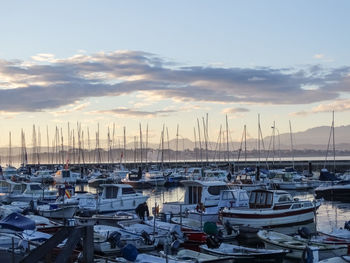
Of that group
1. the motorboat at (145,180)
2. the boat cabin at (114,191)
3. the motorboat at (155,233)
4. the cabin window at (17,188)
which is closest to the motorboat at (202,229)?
the motorboat at (155,233)

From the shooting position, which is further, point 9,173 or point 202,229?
point 9,173

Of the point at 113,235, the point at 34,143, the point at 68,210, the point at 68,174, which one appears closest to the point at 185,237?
the point at 113,235

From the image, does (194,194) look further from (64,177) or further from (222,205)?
(64,177)

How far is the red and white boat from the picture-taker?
29531 mm

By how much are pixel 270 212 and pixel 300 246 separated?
8.21m

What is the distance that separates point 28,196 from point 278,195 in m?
23.2

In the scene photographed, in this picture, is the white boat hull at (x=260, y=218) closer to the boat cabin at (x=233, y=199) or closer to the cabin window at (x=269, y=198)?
the cabin window at (x=269, y=198)

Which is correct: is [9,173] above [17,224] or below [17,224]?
below

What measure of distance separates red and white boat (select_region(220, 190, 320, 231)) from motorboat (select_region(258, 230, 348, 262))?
5382mm

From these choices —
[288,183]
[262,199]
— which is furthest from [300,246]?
[288,183]

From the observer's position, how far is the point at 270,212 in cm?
2983

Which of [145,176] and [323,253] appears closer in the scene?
[323,253]

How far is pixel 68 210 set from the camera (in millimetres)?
→ 34656

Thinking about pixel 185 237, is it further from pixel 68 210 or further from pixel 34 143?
pixel 34 143
